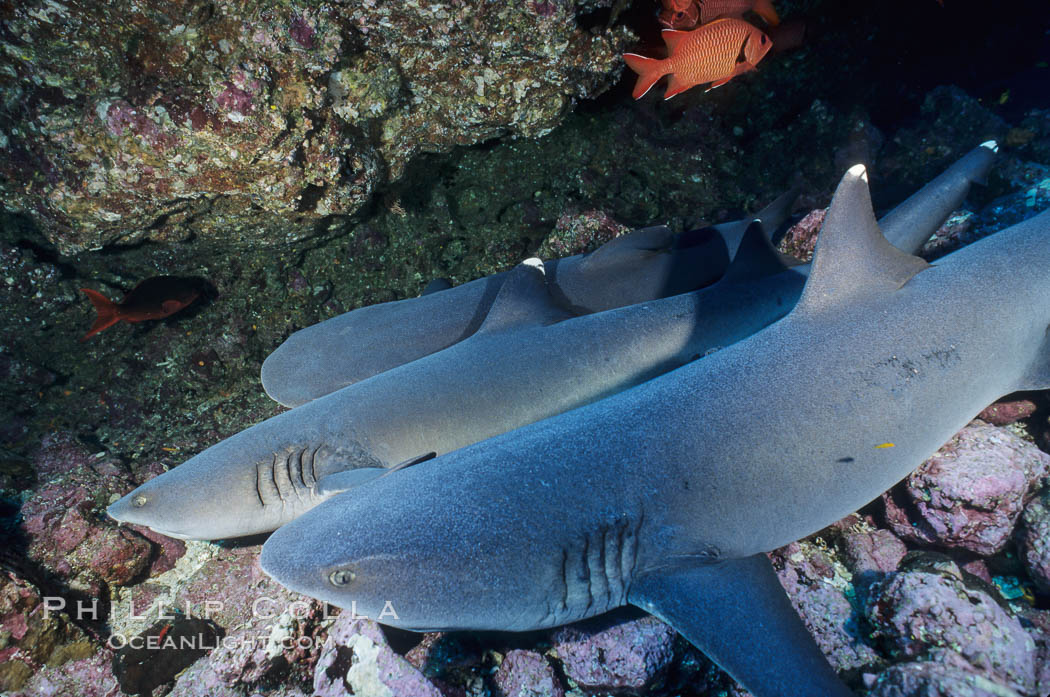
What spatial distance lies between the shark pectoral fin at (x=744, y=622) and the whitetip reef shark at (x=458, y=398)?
1.22 metres

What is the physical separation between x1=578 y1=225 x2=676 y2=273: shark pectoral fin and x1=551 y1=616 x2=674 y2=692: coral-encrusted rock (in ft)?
7.87

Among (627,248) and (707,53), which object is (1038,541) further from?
(707,53)

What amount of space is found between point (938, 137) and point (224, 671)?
8431 millimetres

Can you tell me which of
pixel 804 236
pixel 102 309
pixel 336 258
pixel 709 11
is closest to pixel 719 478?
pixel 804 236

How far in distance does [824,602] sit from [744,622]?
3.23 ft

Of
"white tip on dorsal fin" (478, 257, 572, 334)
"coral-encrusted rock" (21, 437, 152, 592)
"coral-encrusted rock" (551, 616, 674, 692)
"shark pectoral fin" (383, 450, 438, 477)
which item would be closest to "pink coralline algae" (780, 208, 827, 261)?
"white tip on dorsal fin" (478, 257, 572, 334)

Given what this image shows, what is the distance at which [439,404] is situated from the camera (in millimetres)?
2799

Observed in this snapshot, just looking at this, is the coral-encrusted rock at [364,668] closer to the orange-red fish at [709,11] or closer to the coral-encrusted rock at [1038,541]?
the coral-encrusted rock at [1038,541]

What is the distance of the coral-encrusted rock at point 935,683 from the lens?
1.73m

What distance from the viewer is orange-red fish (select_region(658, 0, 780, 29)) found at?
3209 mm

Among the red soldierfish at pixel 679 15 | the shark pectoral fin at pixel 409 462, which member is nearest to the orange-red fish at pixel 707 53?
the red soldierfish at pixel 679 15

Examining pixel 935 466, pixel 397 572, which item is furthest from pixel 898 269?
pixel 397 572

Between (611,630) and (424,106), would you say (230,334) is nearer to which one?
(424,106)

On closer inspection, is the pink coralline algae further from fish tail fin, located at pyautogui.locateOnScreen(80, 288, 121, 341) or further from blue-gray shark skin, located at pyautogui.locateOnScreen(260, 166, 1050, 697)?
fish tail fin, located at pyautogui.locateOnScreen(80, 288, 121, 341)
